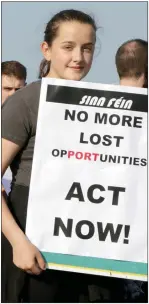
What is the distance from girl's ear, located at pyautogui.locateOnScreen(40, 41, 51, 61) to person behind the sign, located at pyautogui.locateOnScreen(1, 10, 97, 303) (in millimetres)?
11

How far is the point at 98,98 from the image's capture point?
11.8 feet

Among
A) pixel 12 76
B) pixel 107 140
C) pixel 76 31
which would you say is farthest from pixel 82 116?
pixel 12 76

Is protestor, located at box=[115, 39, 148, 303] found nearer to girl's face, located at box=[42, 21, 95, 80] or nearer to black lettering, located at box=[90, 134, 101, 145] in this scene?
Result: girl's face, located at box=[42, 21, 95, 80]

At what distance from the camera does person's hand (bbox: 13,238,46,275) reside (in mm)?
3482

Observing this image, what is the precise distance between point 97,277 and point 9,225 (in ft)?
1.75

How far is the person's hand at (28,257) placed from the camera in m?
3.48

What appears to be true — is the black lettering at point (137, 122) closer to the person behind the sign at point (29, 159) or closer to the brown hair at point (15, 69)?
Result: the person behind the sign at point (29, 159)

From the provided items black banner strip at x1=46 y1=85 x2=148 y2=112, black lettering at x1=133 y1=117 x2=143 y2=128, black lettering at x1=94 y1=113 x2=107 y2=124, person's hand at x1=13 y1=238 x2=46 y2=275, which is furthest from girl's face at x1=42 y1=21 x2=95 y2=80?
person's hand at x1=13 y1=238 x2=46 y2=275

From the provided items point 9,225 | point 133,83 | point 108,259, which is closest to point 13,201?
point 9,225

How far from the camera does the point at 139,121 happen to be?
3.61m

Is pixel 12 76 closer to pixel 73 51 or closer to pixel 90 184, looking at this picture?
pixel 73 51

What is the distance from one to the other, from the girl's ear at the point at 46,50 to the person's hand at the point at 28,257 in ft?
3.07

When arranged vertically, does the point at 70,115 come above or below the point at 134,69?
below

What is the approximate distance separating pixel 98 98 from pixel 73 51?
10.5 inches
